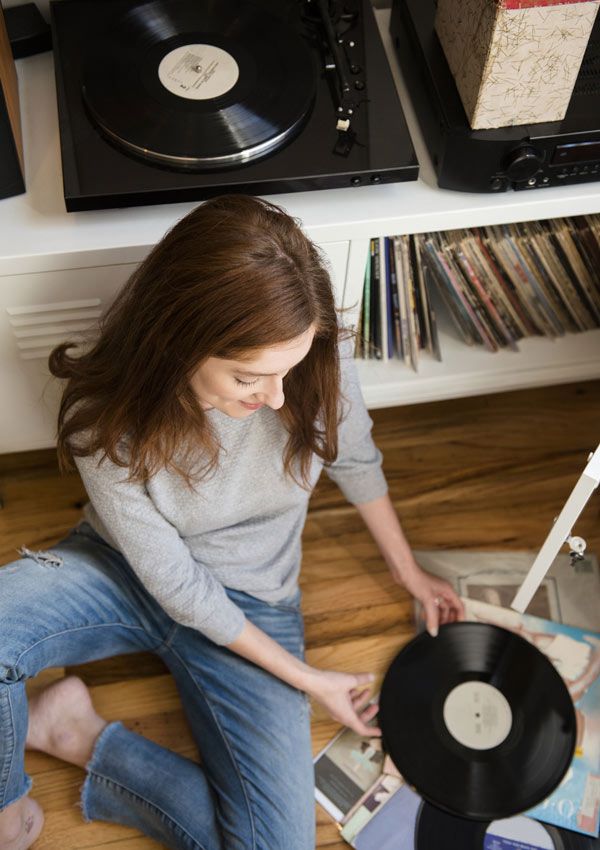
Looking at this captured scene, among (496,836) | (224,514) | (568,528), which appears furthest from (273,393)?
(496,836)

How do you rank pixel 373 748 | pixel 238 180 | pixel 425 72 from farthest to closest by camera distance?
1. pixel 373 748
2. pixel 425 72
3. pixel 238 180

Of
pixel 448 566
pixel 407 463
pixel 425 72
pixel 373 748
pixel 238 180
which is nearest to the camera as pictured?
pixel 238 180

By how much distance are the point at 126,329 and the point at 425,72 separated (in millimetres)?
559

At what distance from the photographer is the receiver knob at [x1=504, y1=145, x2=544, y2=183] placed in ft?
4.06

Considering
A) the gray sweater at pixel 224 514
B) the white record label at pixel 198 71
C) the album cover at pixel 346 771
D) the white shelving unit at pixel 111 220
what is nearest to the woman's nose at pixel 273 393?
the gray sweater at pixel 224 514

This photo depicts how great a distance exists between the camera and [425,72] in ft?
4.32

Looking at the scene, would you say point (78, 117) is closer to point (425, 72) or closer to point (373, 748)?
point (425, 72)

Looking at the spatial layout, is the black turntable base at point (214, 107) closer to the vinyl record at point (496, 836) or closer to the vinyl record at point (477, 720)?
the vinyl record at point (477, 720)

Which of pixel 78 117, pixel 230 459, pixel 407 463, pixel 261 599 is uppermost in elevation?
pixel 78 117

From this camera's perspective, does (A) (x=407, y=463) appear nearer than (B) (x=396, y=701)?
No

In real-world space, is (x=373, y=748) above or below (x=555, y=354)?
below

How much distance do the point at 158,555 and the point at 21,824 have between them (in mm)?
438

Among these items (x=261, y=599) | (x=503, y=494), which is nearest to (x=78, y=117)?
(x=261, y=599)

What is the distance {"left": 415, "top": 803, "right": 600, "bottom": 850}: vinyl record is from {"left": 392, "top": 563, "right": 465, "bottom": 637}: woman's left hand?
27 centimetres
